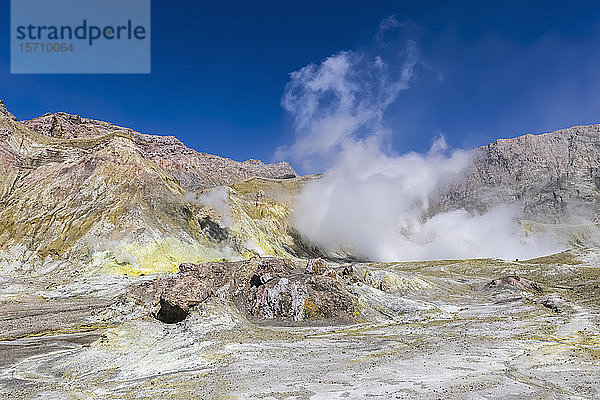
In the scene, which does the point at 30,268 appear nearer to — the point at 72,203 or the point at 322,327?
the point at 72,203

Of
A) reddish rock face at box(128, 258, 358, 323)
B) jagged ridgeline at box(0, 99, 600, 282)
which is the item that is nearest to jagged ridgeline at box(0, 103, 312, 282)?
jagged ridgeline at box(0, 99, 600, 282)

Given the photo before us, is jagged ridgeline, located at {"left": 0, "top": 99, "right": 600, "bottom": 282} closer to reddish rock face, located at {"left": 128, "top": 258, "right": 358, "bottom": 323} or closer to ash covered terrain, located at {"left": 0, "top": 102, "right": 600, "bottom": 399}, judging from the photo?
ash covered terrain, located at {"left": 0, "top": 102, "right": 600, "bottom": 399}

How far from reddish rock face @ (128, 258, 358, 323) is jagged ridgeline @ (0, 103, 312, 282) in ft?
126

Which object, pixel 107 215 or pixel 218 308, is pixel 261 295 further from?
pixel 107 215

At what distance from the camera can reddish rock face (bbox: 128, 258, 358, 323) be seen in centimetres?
3469

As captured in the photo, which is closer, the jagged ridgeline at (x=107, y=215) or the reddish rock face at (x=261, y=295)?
→ the reddish rock face at (x=261, y=295)

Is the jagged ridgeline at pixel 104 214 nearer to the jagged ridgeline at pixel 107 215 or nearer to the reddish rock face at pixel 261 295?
the jagged ridgeline at pixel 107 215

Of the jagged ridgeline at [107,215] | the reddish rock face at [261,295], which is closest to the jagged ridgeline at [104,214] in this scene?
the jagged ridgeline at [107,215]

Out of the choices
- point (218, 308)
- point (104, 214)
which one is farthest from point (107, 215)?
point (218, 308)

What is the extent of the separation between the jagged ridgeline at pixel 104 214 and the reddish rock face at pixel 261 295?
3848 cm

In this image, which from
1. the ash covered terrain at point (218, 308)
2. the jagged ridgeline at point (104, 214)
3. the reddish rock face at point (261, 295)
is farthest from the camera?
the jagged ridgeline at point (104, 214)

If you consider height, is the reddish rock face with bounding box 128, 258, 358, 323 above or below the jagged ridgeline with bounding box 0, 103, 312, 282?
below

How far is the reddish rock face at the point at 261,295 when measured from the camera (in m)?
34.7

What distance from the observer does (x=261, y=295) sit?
37406 mm
